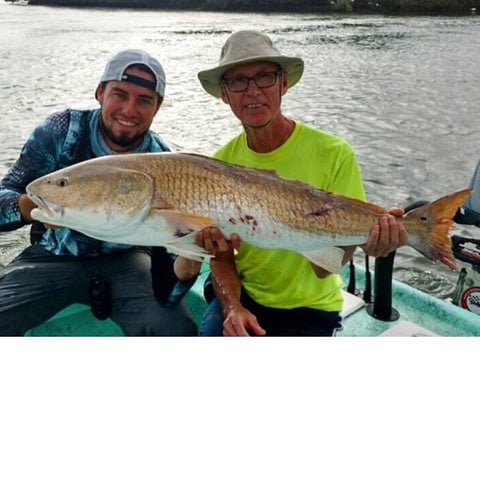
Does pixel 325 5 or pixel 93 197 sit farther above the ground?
pixel 325 5

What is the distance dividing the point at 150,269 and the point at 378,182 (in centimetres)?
659

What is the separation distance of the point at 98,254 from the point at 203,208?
1.17 metres

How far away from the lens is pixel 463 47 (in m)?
19.8

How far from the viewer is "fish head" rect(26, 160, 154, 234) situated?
1924 millimetres

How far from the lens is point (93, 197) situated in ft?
6.40

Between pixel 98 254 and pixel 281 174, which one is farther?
pixel 98 254

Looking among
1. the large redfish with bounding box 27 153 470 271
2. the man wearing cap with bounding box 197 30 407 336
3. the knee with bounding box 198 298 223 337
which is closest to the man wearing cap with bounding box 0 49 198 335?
the knee with bounding box 198 298 223 337

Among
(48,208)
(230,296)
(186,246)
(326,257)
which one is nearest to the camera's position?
(48,208)

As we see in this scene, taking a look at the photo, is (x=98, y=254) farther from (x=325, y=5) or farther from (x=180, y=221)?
(x=325, y=5)

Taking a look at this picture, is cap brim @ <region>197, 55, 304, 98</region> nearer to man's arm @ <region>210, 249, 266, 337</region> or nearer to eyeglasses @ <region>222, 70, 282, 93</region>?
eyeglasses @ <region>222, 70, 282, 93</region>

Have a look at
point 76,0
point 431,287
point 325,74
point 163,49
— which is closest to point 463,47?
point 325,74

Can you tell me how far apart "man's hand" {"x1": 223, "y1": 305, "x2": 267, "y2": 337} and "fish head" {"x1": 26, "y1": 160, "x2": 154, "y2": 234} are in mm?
605

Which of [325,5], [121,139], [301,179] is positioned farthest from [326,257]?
[325,5]

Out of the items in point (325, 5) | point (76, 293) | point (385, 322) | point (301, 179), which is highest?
point (325, 5)
